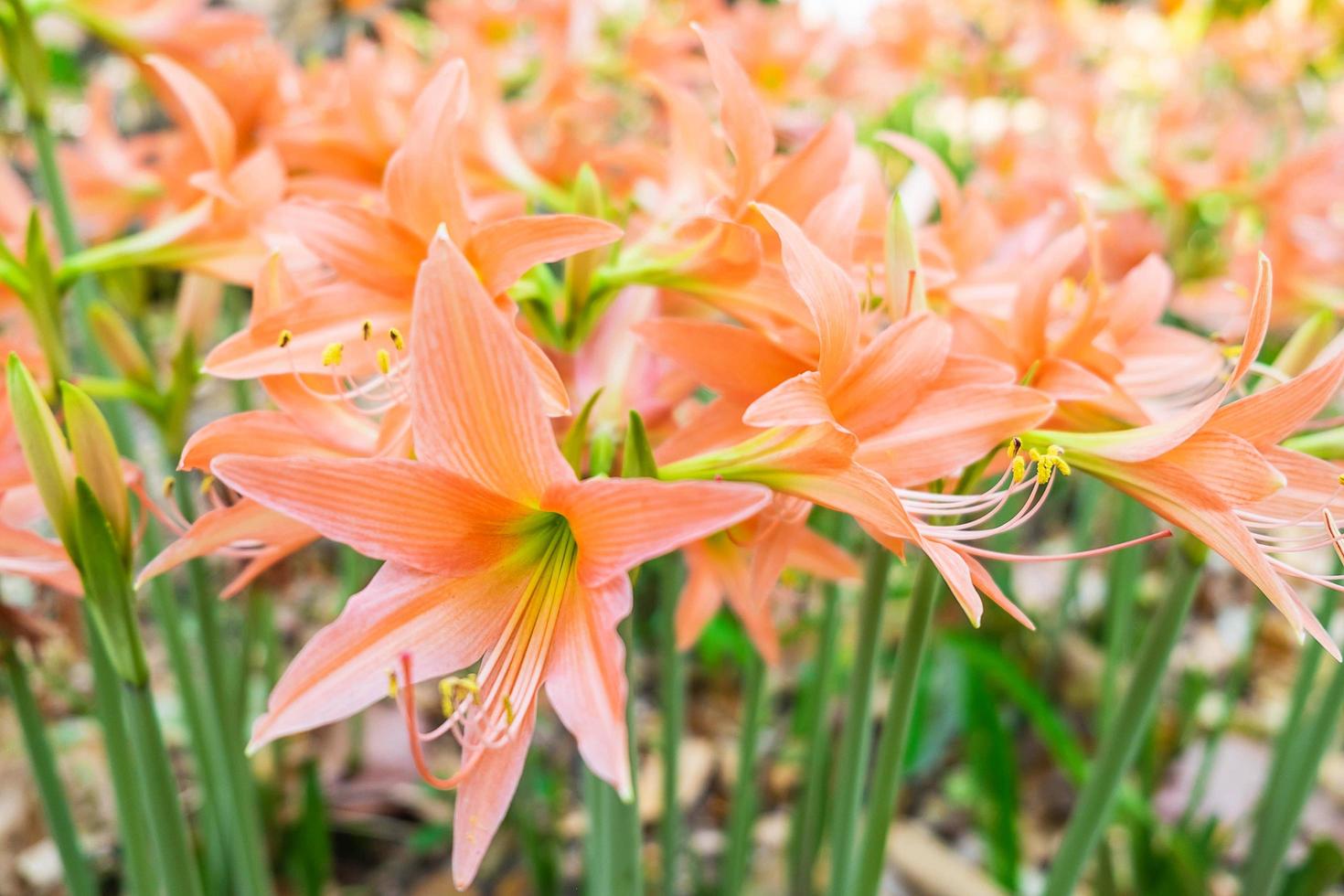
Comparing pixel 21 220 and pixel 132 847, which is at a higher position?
pixel 21 220

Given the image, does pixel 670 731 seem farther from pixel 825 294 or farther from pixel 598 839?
pixel 825 294

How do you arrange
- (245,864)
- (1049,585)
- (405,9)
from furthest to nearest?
(405,9)
(1049,585)
(245,864)

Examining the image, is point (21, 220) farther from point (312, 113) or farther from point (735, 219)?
point (735, 219)

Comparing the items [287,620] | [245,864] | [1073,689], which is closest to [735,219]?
[245,864]

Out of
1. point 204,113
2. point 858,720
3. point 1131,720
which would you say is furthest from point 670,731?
point 204,113

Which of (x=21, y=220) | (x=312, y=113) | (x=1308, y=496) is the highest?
(x=312, y=113)

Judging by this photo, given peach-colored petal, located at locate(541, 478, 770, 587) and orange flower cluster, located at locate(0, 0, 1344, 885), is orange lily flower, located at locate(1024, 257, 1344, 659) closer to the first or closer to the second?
orange flower cluster, located at locate(0, 0, 1344, 885)

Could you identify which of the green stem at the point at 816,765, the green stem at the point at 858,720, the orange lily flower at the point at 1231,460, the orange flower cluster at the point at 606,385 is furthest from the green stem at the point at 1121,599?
the orange lily flower at the point at 1231,460

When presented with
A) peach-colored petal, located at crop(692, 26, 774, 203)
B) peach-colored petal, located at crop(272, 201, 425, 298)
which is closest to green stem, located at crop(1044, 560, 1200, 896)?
peach-colored petal, located at crop(692, 26, 774, 203)
